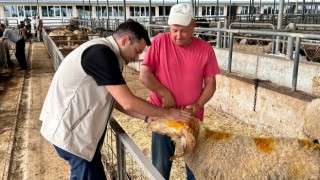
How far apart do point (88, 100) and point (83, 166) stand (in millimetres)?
462

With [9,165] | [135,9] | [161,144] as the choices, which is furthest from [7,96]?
[135,9]

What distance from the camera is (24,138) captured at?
5.21 meters

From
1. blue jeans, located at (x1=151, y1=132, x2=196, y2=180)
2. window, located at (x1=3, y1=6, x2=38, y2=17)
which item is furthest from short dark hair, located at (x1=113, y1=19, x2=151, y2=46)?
window, located at (x1=3, y1=6, x2=38, y2=17)

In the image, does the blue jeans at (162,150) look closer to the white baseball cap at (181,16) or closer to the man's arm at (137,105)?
the man's arm at (137,105)

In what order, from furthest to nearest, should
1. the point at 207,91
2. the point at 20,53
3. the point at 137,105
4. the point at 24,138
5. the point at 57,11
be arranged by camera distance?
the point at 57,11
the point at 20,53
the point at 24,138
the point at 207,91
the point at 137,105

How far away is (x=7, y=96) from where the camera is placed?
26.7ft

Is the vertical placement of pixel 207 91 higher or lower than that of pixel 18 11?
lower

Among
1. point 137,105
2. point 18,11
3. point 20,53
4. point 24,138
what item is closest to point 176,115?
point 137,105

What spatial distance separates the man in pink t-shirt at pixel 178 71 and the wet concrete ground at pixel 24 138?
194cm

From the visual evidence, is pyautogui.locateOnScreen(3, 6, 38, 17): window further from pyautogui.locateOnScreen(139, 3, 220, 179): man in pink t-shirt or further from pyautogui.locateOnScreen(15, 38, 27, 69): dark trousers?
pyautogui.locateOnScreen(139, 3, 220, 179): man in pink t-shirt

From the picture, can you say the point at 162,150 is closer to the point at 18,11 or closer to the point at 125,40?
the point at 125,40

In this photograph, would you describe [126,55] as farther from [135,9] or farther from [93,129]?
[135,9]

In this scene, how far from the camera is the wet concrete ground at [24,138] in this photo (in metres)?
4.09

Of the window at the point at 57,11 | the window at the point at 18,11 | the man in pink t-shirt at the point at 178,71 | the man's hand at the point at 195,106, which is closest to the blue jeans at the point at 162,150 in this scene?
the man in pink t-shirt at the point at 178,71
